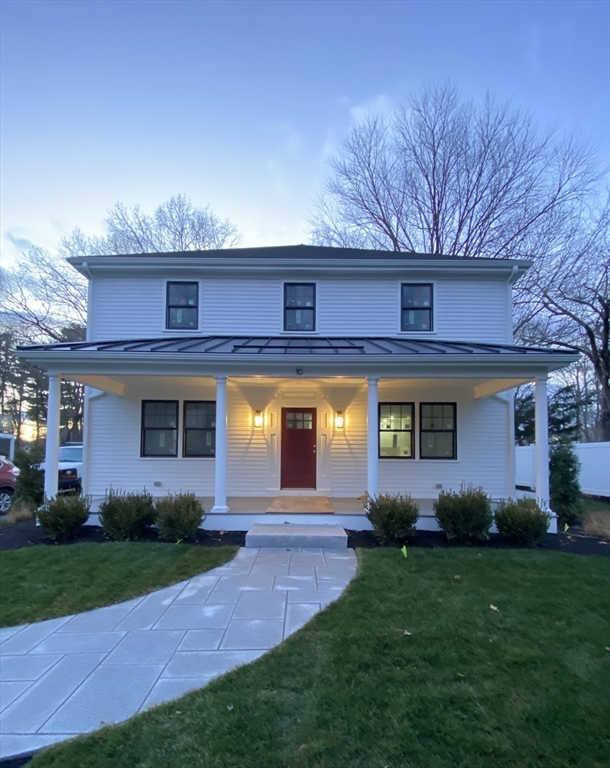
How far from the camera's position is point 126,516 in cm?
775

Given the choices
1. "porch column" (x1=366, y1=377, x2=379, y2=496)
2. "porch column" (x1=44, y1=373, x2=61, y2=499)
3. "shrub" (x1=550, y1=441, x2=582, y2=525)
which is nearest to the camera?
"porch column" (x1=44, y1=373, x2=61, y2=499)

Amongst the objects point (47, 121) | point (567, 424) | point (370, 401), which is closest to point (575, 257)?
point (567, 424)

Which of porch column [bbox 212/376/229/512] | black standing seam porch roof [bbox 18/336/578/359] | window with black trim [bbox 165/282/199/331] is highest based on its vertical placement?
window with black trim [bbox 165/282/199/331]

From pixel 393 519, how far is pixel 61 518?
18.2 feet

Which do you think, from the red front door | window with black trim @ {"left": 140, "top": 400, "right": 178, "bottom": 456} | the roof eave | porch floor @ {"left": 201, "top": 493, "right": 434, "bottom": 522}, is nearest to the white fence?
the roof eave

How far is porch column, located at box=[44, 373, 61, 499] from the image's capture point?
27.5ft

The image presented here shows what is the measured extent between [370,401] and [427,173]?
58.5ft

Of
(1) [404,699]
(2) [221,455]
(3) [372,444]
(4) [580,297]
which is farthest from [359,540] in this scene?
(4) [580,297]

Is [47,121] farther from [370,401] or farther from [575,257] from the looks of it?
[575,257]

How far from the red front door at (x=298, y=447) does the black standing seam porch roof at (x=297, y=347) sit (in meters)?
1.79

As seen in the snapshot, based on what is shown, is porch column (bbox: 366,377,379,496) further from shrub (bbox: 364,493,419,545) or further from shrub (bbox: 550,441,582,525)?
shrub (bbox: 550,441,582,525)

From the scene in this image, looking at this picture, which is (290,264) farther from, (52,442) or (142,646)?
(142,646)

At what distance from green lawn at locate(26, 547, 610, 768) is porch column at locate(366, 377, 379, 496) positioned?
337 cm

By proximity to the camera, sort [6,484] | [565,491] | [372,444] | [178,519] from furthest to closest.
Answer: [6,484]
[565,491]
[372,444]
[178,519]
